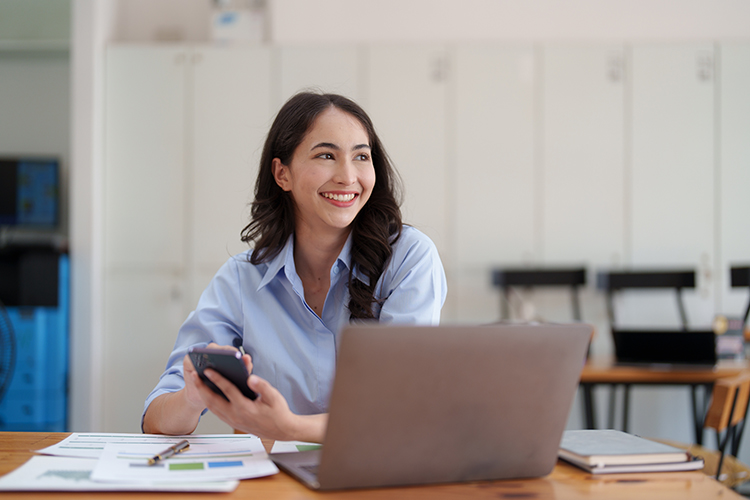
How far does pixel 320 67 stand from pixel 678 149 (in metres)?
2.07

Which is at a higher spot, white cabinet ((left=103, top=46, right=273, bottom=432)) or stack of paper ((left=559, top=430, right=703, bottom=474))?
white cabinet ((left=103, top=46, right=273, bottom=432))

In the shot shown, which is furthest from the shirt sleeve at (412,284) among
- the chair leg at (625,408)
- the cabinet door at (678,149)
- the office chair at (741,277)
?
the cabinet door at (678,149)

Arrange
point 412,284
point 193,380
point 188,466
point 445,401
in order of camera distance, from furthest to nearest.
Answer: point 412,284
point 193,380
point 188,466
point 445,401

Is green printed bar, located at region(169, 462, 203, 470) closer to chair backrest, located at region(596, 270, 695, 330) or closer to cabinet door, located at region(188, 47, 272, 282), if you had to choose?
cabinet door, located at region(188, 47, 272, 282)

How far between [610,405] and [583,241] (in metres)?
0.92

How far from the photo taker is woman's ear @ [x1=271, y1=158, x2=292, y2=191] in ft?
5.03

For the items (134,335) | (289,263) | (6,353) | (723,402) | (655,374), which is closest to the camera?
(289,263)

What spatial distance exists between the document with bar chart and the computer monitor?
3.07m

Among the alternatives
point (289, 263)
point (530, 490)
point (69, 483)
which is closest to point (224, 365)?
point (69, 483)

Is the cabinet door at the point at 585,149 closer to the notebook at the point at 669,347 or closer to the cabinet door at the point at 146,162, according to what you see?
the notebook at the point at 669,347

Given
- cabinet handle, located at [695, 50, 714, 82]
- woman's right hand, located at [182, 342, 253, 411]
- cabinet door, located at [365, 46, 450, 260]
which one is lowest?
woman's right hand, located at [182, 342, 253, 411]

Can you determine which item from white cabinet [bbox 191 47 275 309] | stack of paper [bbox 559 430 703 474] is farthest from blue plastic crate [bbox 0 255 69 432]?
stack of paper [bbox 559 430 703 474]

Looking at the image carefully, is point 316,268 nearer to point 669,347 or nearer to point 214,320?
point 214,320

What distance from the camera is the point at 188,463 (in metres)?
0.85
